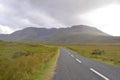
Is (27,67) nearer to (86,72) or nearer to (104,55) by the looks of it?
(86,72)

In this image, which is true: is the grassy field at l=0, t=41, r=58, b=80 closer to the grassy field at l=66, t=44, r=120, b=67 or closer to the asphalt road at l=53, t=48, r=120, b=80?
the asphalt road at l=53, t=48, r=120, b=80

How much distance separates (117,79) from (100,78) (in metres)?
0.92

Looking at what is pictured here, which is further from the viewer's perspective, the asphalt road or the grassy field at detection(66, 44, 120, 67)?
the grassy field at detection(66, 44, 120, 67)

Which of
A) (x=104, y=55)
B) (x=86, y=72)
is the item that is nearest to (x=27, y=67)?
(x=86, y=72)

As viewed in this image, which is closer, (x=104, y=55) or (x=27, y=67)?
(x=27, y=67)

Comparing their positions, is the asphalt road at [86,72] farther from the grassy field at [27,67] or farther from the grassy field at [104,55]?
the grassy field at [104,55]

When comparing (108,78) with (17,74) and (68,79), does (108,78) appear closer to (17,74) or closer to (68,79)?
(68,79)

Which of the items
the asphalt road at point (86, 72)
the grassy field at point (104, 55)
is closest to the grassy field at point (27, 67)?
the asphalt road at point (86, 72)

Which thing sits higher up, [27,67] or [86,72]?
[27,67]

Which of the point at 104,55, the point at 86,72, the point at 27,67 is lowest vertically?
the point at 104,55

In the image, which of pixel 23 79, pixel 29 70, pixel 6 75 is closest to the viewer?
pixel 23 79

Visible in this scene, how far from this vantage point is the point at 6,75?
41.1 ft

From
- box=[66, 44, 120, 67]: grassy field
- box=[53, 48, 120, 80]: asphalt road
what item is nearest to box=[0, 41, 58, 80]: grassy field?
box=[53, 48, 120, 80]: asphalt road

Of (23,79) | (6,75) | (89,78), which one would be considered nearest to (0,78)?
(6,75)
